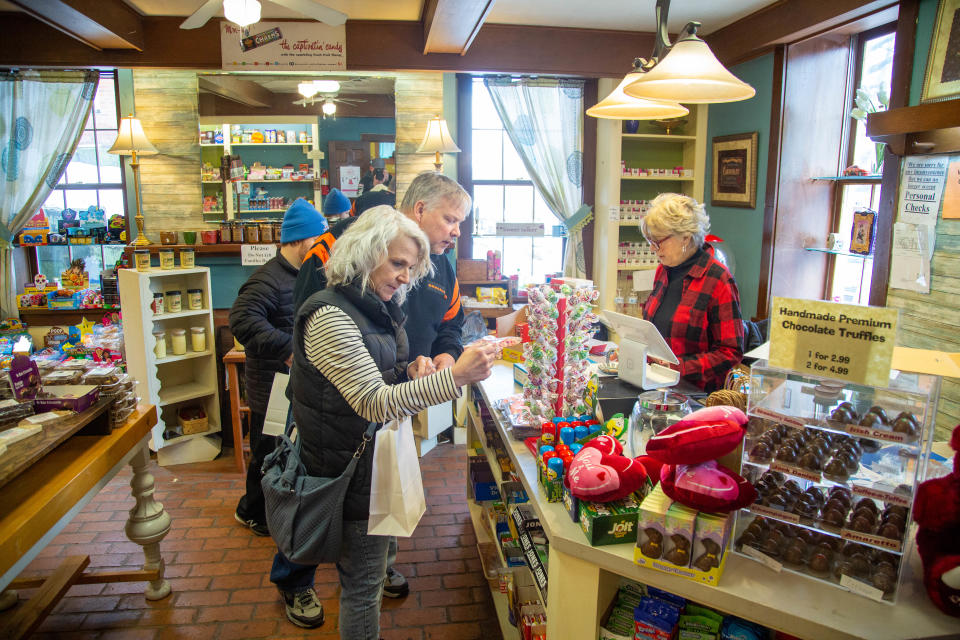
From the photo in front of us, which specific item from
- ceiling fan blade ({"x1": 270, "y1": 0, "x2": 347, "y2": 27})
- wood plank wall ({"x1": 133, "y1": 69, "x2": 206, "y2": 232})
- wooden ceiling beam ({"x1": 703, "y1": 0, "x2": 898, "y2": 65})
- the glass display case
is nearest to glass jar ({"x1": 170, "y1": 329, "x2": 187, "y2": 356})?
wood plank wall ({"x1": 133, "y1": 69, "x2": 206, "y2": 232})

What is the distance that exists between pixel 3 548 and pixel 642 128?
5323mm

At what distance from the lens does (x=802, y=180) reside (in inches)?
167

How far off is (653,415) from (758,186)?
3373 millimetres

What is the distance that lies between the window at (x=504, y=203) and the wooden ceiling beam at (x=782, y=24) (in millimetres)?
1900

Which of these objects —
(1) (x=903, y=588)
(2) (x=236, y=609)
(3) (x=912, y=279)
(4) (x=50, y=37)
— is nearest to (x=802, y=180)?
(3) (x=912, y=279)

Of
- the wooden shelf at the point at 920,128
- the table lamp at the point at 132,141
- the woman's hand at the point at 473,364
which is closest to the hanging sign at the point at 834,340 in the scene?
the woman's hand at the point at 473,364

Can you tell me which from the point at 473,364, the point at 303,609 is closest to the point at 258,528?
the point at 303,609

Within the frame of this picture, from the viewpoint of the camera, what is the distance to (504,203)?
5695mm

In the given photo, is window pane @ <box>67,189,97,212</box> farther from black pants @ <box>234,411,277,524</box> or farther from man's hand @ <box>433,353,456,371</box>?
man's hand @ <box>433,353,456,371</box>

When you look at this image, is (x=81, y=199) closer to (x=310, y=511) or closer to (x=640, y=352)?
(x=310, y=511)

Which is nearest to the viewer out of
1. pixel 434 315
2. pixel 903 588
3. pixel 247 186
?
pixel 903 588

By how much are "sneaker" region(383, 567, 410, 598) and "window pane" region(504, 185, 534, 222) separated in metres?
3.60

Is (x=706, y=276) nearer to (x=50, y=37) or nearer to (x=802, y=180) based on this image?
(x=802, y=180)

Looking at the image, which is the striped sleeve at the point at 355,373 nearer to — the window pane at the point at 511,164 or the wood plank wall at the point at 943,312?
the wood plank wall at the point at 943,312
